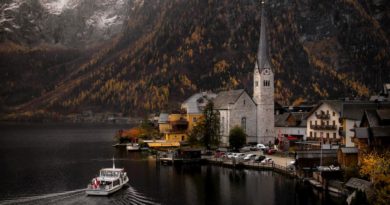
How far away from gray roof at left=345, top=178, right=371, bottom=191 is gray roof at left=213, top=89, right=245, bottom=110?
54066mm

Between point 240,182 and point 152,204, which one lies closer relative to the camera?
point 152,204

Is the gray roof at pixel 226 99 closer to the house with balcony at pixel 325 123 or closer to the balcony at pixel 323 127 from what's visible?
the house with balcony at pixel 325 123

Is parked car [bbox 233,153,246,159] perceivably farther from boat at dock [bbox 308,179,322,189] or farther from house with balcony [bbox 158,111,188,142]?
house with balcony [bbox 158,111,188,142]

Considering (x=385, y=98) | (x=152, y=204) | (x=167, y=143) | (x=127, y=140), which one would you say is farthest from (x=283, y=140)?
(x=127, y=140)

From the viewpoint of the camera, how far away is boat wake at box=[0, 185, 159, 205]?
67.8 m

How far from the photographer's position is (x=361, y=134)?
72.9 meters

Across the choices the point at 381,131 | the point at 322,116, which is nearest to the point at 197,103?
the point at 322,116

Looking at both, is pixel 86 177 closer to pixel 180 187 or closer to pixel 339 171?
pixel 180 187

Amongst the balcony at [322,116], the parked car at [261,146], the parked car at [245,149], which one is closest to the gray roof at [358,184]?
the balcony at [322,116]

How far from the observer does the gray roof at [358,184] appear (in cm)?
6090

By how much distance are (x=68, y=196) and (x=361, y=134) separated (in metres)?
37.0

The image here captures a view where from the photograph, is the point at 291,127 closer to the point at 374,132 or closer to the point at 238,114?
the point at 238,114

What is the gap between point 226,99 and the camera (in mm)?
121875

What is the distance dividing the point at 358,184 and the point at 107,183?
31.3 meters
